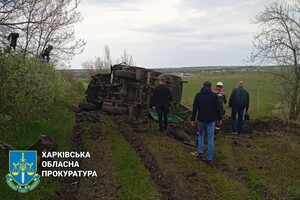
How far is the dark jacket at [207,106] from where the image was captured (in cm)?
1066

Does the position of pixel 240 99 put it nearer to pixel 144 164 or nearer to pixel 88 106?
pixel 144 164

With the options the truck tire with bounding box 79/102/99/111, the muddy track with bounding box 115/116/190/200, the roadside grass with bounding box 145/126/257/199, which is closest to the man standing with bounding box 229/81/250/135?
the muddy track with bounding box 115/116/190/200

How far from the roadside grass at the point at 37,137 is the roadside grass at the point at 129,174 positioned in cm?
128

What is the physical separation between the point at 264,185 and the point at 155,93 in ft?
21.7

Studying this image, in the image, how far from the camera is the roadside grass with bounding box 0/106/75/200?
757 cm

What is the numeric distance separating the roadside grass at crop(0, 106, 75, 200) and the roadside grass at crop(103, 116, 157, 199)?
4.20ft

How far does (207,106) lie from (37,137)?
4.78 m

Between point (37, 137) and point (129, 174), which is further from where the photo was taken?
point (37, 137)

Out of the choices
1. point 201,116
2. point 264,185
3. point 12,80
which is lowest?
point 264,185

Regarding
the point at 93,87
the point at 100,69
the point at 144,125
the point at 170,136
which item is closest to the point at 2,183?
the point at 170,136

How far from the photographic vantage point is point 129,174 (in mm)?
8852

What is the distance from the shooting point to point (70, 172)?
9.13m

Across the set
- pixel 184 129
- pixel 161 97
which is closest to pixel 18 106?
pixel 161 97

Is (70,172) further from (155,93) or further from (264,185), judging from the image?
(155,93)
